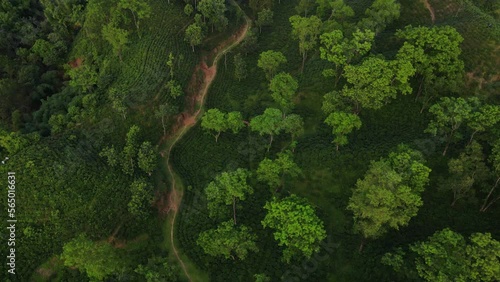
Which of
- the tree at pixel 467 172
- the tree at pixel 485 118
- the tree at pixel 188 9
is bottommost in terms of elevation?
the tree at pixel 467 172

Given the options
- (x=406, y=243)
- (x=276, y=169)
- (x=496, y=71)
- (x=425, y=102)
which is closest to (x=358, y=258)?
(x=406, y=243)

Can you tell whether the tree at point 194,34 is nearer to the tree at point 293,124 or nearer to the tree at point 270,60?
the tree at point 270,60

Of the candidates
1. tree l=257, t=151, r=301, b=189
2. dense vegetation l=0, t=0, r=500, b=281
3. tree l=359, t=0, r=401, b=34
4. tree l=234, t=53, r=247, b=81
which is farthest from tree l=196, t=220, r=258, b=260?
tree l=359, t=0, r=401, b=34

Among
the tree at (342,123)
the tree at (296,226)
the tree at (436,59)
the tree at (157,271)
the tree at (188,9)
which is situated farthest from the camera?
the tree at (188,9)

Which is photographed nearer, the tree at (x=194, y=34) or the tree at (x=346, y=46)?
the tree at (x=346, y=46)

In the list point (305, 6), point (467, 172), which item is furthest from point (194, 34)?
→ point (467, 172)

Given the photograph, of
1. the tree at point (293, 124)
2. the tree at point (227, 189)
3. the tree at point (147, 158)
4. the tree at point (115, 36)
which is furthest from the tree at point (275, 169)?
the tree at point (115, 36)

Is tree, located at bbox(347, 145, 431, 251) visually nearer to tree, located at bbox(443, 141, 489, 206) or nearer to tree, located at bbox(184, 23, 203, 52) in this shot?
tree, located at bbox(443, 141, 489, 206)

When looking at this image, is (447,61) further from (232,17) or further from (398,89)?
(232,17)
